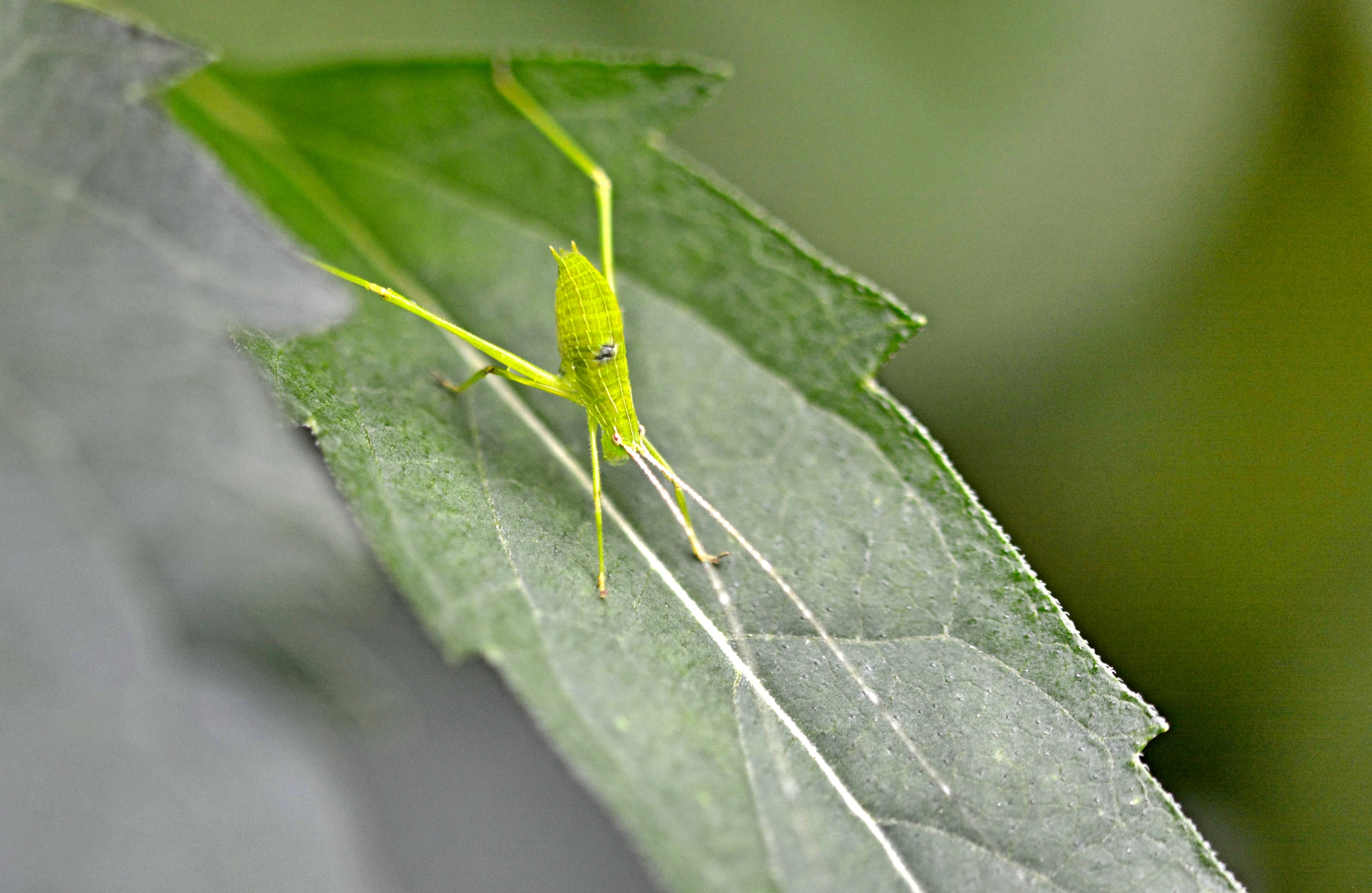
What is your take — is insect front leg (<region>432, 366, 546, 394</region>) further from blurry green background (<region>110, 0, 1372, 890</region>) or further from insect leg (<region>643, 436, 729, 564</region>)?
blurry green background (<region>110, 0, 1372, 890</region>)

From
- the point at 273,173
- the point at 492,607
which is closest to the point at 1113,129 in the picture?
the point at 273,173

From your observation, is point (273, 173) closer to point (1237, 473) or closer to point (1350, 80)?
point (1237, 473)

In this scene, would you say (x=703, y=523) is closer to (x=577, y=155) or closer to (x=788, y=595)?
(x=788, y=595)

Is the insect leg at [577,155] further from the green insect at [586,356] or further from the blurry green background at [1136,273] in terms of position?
the blurry green background at [1136,273]

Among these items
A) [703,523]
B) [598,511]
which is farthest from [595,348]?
[703,523]

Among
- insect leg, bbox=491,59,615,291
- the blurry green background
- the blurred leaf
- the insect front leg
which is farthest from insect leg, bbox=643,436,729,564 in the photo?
the blurry green background

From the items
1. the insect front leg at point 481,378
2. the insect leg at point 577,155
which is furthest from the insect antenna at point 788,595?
the insect leg at point 577,155

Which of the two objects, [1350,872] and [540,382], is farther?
[1350,872]
